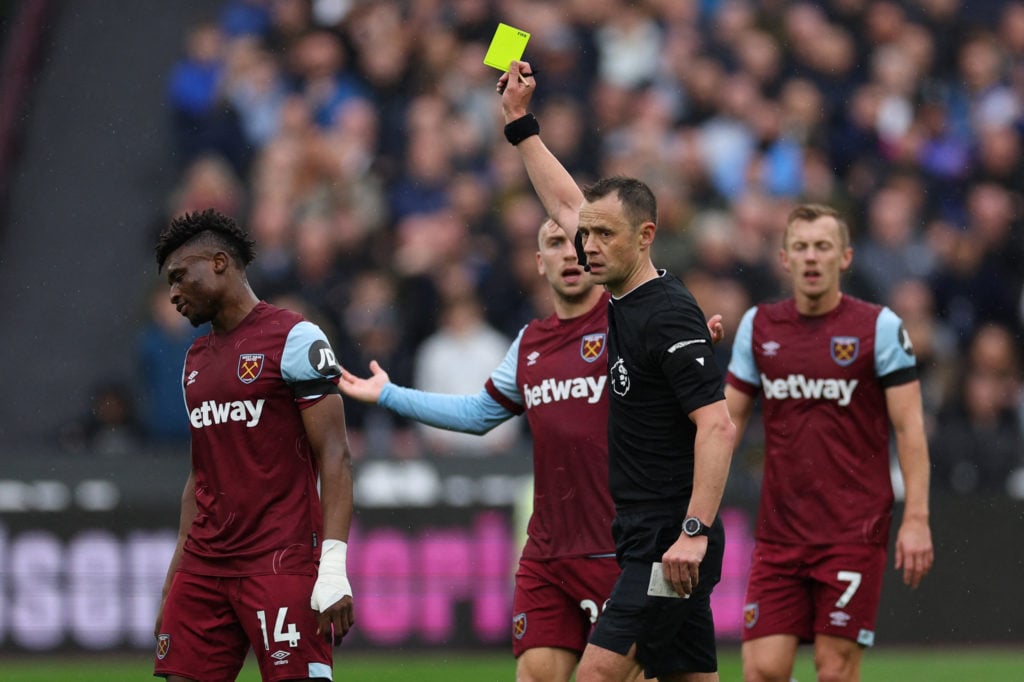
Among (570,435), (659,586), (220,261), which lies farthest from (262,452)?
(659,586)

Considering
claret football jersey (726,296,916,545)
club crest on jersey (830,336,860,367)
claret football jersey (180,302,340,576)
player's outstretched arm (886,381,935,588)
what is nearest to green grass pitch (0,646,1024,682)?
→ claret football jersey (726,296,916,545)

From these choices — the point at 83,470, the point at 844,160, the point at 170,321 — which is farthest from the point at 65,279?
the point at 844,160

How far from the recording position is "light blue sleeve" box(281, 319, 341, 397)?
24.3 feet

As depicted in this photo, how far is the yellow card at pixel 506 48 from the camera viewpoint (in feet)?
26.6

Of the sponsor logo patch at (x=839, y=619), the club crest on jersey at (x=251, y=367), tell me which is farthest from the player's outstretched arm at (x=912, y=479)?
the club crest on jersey at (x=251, y=367)

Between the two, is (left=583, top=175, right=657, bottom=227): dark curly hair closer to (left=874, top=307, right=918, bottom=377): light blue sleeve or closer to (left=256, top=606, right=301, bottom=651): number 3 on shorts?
(left=256, top=606, right=301, bottom=651): number 3 on shorts

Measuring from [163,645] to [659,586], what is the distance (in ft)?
6.72

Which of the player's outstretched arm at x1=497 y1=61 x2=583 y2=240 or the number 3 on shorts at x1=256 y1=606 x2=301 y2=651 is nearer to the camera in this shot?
the number 3 on shorts at x1=256 y1=606 x2=301 y2=651

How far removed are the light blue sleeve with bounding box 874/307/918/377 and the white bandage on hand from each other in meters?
3.13

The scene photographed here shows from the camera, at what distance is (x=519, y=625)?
27.4ft

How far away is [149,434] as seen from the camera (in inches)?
583

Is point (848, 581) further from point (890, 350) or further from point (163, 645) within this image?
point (163, 645)

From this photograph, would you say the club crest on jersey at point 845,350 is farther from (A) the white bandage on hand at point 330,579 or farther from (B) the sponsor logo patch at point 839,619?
(A) the white bandage on hand at point 330,579

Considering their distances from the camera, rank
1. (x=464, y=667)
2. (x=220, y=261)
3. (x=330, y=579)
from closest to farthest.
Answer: (x=330, y=579) < (x=220, y=261) < (x=464, y=667)
